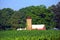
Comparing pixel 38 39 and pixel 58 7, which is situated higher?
pixel 58 7

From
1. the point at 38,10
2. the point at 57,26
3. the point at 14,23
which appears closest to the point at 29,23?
the point at 14,23

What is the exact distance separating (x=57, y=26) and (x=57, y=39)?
105 feet

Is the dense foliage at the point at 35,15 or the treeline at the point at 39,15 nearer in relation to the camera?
the treeline at the point at 39,15

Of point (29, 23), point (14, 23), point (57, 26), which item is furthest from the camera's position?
point (57, 26)

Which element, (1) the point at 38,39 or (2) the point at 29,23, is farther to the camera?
(2) the point at 29,23

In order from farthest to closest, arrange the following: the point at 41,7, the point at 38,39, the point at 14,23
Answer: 1. the point at 41,7
2. the point at 14,23
3. the point at 38,39

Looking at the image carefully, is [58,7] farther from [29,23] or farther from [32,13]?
[29,23]

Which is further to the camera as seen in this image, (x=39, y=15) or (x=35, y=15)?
(x=39, y=15)

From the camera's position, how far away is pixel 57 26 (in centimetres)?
4559

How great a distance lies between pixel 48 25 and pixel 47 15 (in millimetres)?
2638

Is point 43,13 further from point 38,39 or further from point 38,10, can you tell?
point 38,39

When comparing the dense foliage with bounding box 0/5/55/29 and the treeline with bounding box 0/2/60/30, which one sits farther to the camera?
the dense foliage with bounding box 0/5/55/29

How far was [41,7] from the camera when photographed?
171 feet

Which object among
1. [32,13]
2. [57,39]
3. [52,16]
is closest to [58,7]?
[52,16]
